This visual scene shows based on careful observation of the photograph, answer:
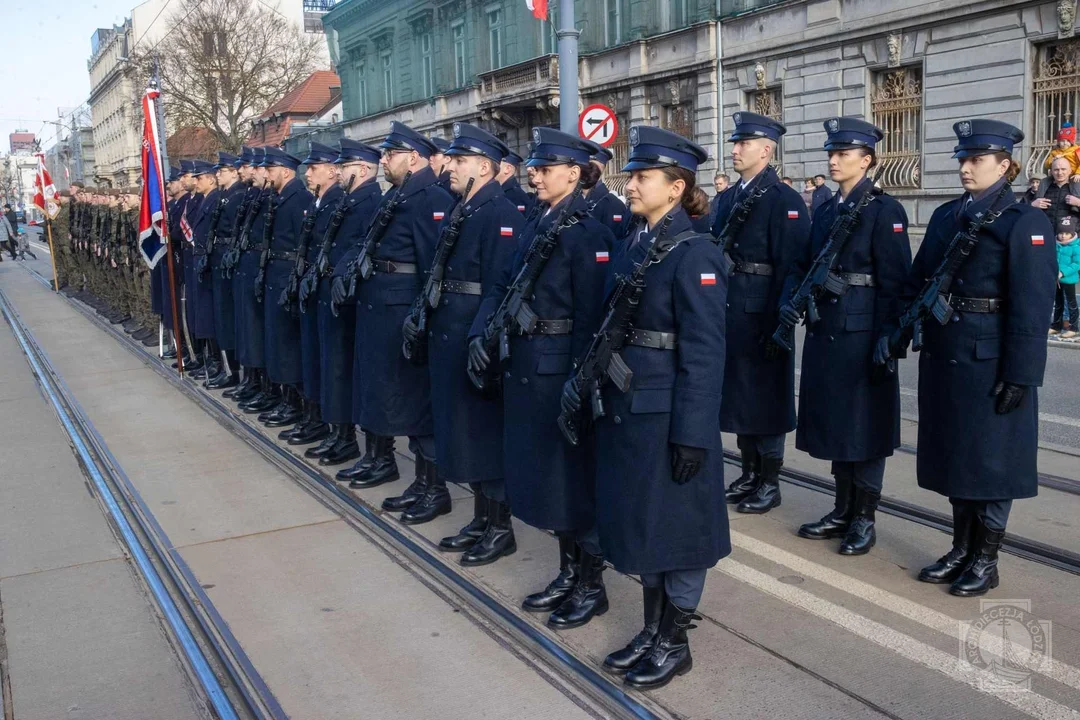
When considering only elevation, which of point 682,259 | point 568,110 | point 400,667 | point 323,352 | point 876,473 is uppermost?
point 568,110

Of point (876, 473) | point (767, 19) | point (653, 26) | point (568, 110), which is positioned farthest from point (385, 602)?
point (653, 26)

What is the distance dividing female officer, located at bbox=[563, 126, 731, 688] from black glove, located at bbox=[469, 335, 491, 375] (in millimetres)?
816

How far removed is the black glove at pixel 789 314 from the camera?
5.33m

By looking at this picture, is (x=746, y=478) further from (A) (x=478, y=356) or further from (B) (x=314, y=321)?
(B) (x=314, y=321)

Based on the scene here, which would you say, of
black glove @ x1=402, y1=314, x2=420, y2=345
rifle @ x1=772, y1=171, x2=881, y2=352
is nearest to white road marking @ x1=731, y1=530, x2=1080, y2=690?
rifle @ x1=772, y1=171, x2=881, y2=352

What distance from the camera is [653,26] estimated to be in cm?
2620

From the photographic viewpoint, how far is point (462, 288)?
17.8ft

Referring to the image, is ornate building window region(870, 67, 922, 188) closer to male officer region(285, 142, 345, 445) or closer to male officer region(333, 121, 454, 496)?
male officer region(285, 142, 345, 445)

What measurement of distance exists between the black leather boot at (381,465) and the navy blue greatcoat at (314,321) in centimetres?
65

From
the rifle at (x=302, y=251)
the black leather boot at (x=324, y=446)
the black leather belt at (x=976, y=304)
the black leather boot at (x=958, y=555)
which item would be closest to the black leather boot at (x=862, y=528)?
the black leather boot at (x=958, y=555)

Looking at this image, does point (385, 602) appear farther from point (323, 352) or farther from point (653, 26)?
point (653, 26)

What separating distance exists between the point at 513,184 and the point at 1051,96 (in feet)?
46.6

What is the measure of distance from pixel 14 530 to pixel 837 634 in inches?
179

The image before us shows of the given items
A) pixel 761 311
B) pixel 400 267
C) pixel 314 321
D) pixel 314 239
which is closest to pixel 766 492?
pixel 761 311
